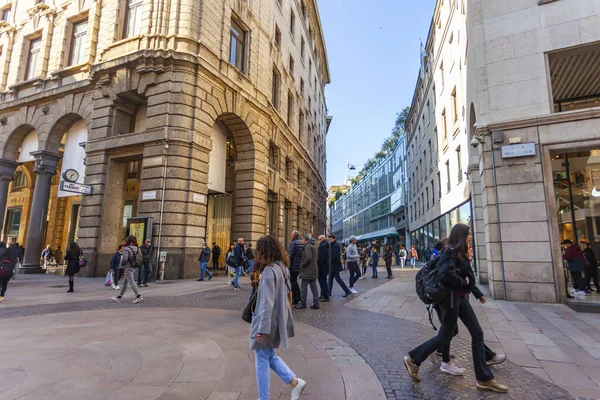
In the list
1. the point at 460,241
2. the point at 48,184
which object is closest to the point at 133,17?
the point at 48,184

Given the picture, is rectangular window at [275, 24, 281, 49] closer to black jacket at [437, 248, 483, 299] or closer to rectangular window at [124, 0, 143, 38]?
rectangular window at [124, 0, 143, 38]

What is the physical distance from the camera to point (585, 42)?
8773 millimetres

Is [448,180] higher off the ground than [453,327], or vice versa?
[448,180]

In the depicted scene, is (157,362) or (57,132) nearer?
(157,362)

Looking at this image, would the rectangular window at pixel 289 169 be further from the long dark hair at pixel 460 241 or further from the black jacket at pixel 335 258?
the long dark hair at pixel 460 241

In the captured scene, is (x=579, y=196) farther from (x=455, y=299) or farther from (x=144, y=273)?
(x=144, y=273)

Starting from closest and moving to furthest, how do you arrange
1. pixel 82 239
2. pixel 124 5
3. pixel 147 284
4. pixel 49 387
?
pixel 49 387
pixel 147 284
pixel 82 239
pixel 124 5

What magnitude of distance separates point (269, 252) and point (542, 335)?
528 centimetres

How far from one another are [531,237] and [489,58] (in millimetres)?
5204

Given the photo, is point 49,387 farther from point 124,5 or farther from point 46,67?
point 46,67

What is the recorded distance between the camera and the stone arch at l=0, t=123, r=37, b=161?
2019 centimetres

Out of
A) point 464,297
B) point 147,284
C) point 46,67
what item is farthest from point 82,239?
point 464,297

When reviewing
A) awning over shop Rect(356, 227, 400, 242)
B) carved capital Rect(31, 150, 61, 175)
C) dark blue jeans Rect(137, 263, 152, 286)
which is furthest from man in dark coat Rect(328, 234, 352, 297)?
awning over shop Rect(356, 227, 400, 242)

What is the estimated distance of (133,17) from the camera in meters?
17.0
